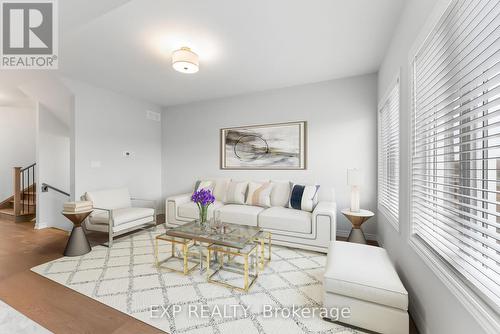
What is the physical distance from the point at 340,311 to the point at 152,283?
180cm

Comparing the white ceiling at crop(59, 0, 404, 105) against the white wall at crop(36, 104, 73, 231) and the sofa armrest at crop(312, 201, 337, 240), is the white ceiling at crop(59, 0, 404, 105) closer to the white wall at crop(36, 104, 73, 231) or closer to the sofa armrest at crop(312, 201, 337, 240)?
the white wall at crop(36, 104, 73, 231)

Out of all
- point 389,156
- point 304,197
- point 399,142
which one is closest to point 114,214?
point 304,197

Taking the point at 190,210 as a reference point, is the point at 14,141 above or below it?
above

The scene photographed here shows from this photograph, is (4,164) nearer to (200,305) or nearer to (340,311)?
(200,305)

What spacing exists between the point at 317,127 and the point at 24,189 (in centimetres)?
697

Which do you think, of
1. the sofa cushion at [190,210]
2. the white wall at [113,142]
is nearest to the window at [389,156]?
the sofa cushion at [190,210]

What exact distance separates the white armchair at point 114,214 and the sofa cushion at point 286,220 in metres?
2.03

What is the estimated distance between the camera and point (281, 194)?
3.68m

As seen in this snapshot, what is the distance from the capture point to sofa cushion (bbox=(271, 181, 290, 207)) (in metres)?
3.64

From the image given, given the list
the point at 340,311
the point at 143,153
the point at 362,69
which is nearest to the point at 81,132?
the point at 143,153

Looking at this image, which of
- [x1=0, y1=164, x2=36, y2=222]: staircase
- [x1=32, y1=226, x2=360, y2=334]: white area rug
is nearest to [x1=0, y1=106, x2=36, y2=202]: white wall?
[x1=0, y1=164, x2=36, y2=222]: staircase

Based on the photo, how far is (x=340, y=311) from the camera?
1.65 metres

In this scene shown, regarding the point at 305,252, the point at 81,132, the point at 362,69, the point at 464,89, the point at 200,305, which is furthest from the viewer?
the point at 81,132

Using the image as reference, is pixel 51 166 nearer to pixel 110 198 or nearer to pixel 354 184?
pixel 110 198
